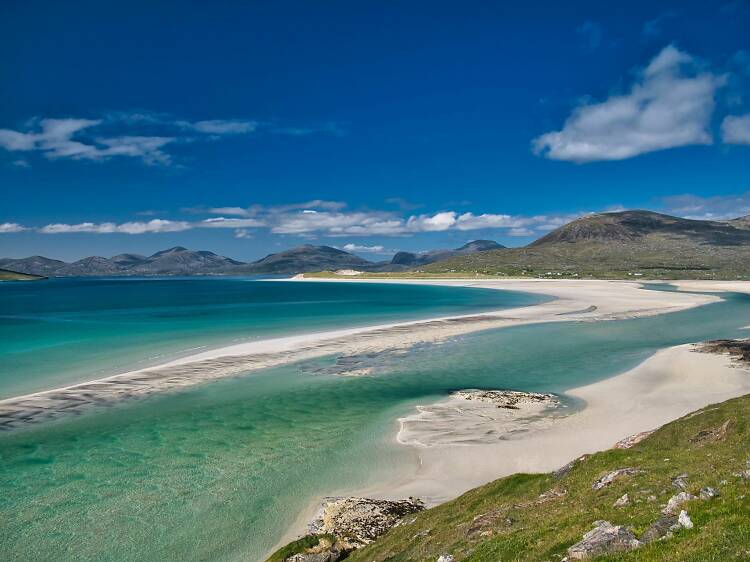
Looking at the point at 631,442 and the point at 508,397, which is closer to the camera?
the point at 631,442

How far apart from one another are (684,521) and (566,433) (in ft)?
50.1

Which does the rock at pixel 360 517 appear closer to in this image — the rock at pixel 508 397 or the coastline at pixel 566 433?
the coastline at pixel 566 433

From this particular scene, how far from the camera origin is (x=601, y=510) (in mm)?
12062

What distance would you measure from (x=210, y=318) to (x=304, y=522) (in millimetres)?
73653

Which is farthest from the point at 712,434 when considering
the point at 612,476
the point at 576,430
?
the point at 576,430

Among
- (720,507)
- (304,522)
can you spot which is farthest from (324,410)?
(720,507)

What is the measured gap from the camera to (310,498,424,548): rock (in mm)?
15809

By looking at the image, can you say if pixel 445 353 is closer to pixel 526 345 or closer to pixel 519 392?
pixel 526 345

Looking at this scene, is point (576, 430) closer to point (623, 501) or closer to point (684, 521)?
point (623, 501)

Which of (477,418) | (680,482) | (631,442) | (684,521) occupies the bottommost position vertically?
(477,418)

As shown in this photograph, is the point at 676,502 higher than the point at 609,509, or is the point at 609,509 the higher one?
the point at 676,502

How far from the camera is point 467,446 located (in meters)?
23.4

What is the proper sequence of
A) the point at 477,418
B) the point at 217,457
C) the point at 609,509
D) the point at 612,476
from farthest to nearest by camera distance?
the point at 477,418 < the point at 217,457 < the point at 612,476 < the point at 609,509

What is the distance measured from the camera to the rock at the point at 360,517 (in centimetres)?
1581
